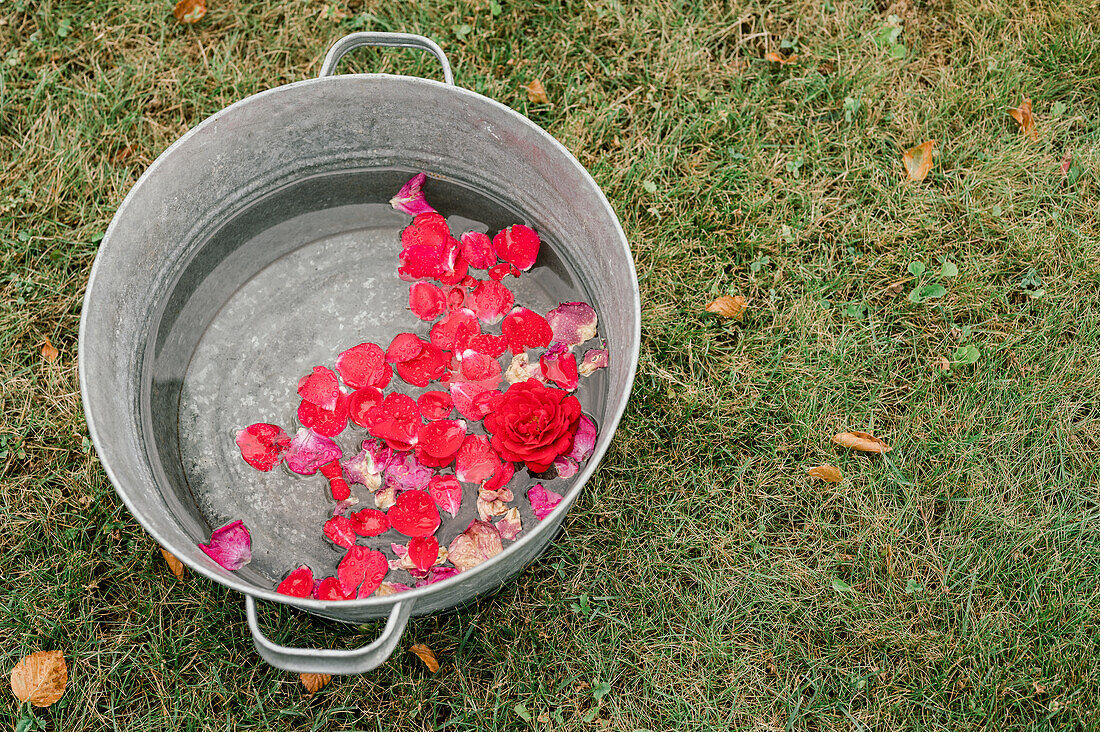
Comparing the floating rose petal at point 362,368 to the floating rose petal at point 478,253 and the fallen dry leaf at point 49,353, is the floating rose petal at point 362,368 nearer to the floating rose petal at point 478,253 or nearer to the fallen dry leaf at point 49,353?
the floating rose petal at point 478,253

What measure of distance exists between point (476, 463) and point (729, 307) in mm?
864

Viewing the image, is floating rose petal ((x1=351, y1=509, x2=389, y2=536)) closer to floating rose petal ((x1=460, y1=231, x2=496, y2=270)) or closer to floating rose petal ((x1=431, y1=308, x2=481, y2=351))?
floating rose petal ((x1=431, y1=308, x2=481, y2=351))

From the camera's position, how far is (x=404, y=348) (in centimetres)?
206

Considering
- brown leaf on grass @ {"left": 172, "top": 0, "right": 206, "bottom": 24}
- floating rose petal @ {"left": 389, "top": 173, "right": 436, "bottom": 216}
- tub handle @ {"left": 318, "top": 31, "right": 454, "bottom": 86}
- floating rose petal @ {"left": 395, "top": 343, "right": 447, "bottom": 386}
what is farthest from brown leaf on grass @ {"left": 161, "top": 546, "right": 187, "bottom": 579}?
brown leaf on grass @ {"left": 172, "top": 0, "right": 206, "bottom": 24}

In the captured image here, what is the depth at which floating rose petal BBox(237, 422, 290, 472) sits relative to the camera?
199cm

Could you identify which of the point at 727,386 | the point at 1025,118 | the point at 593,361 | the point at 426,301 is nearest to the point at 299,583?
the point at 426,301

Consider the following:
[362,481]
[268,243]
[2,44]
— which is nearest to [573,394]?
[362,481]

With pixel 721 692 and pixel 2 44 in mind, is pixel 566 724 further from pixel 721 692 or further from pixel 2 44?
pixel 2 44

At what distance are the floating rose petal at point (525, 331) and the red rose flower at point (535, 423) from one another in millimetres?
183

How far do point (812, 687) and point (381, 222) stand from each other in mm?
1678

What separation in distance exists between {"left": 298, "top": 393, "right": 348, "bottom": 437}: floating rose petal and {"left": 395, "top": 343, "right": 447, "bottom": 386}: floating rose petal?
16 centimetres

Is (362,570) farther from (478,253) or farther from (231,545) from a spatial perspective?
(478,253)

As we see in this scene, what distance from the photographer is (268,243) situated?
2.20 m

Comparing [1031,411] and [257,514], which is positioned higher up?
[1031,411]
